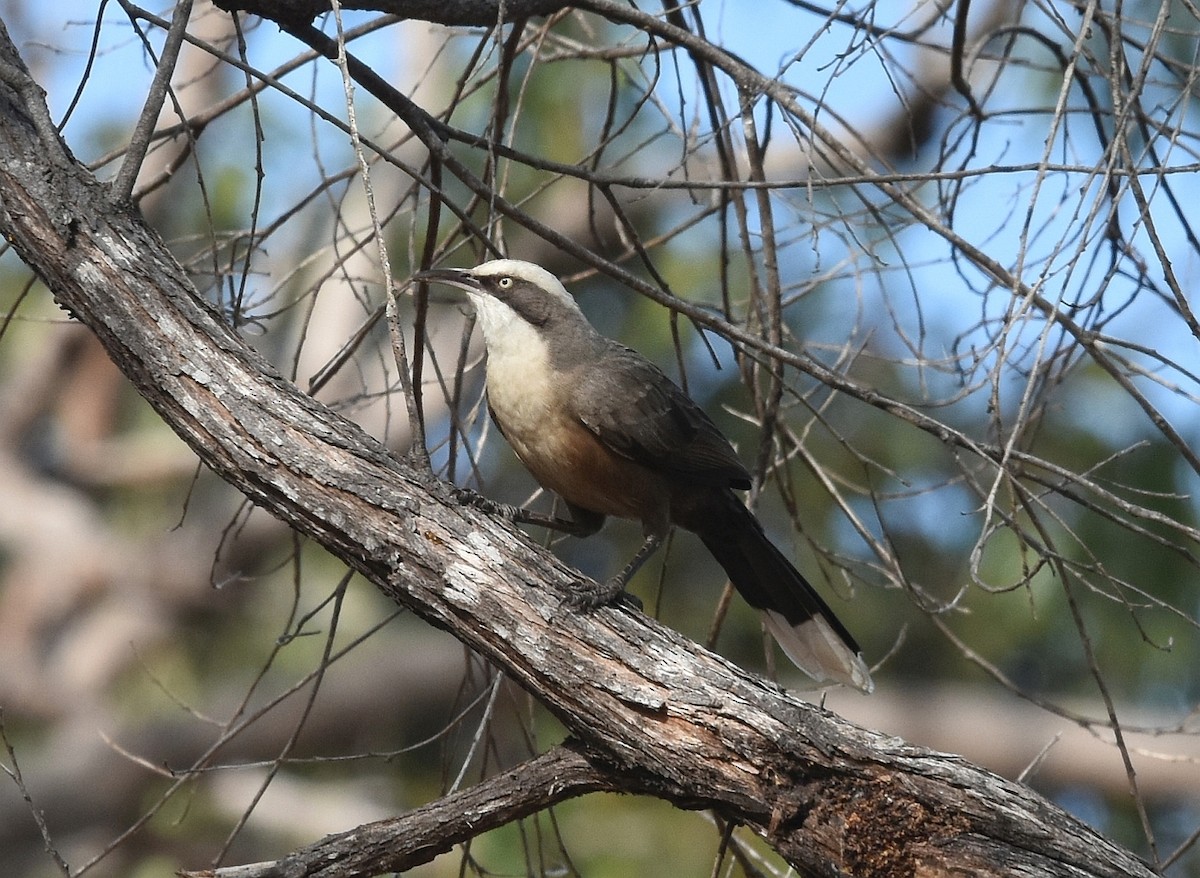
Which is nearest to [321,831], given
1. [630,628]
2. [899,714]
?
[899,714]

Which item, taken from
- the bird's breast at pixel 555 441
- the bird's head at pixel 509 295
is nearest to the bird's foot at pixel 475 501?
the bird's breast at pixel 555 441

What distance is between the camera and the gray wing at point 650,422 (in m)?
4.12

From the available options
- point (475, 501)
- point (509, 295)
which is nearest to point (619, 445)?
point (509, 295)

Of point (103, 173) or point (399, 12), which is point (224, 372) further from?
point (103, 173)

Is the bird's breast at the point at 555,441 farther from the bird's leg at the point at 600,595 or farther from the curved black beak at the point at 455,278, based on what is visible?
the bird's leg at the point at 600,595

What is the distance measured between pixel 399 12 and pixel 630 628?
196 cm

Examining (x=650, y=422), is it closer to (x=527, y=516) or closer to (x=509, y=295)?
(x=527, y=516)

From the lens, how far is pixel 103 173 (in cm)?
1055

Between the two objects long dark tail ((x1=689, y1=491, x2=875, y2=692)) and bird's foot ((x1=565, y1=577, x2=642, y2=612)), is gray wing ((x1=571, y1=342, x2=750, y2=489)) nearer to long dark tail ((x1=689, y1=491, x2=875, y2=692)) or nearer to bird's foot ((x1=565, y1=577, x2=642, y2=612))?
long dark tail ((x1=689, y1=491, x2=875, y2=692))

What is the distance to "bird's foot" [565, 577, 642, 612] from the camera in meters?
2.94

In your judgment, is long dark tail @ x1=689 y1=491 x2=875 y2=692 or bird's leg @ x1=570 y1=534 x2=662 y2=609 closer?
bird's leg @ x1=570 y1=534 x2=662 y2=609

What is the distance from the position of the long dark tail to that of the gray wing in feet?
0.51

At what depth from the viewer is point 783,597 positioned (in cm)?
437

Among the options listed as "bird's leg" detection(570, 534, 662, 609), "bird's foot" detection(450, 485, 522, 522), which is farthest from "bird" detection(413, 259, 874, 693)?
"bird's leg" detection(570, 534, 662, 609)
